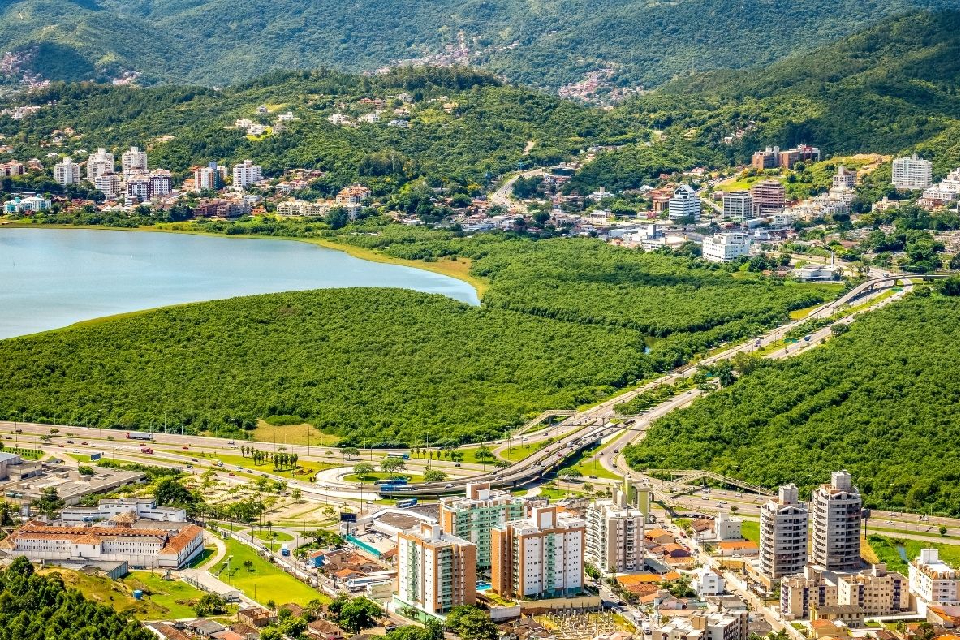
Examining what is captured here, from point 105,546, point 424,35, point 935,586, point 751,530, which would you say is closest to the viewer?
point 935,586

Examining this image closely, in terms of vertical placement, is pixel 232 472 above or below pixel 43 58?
below

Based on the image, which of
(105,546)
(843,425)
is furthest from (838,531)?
(105,546)

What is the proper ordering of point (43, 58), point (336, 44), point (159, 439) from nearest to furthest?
point (159, 439) < point (43, 58) < point (336, 44)

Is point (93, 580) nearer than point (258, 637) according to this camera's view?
No

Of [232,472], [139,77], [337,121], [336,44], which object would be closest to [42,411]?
[232,472]

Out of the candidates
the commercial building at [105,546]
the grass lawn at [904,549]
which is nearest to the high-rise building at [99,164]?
the commercial building at [105,546]

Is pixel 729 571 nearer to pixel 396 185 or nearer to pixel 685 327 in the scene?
pixel 685 327

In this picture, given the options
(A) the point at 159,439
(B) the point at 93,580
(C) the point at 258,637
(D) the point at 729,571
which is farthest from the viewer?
(A) the point at 159,439

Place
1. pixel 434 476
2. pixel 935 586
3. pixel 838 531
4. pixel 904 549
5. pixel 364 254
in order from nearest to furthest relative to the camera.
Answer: pixel 935 586 < pixel 838 531 < pixel 904 549 < pixel 434 476 < pixel 364 254

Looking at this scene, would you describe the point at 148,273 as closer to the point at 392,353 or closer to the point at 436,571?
Answer: the point at 392,353
